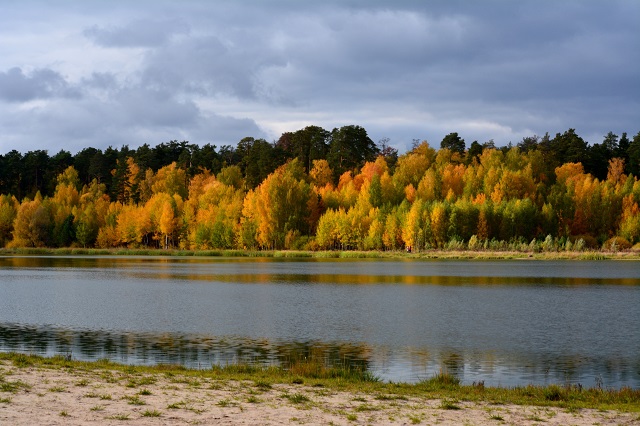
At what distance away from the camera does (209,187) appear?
145m

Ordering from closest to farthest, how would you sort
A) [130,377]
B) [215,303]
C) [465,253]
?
[130,377], [215,303], [465,253]

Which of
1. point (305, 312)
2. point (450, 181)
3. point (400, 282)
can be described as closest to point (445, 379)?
point (305, 312)

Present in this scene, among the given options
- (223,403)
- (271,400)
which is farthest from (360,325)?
(223,403)

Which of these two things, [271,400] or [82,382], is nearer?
[271,400]

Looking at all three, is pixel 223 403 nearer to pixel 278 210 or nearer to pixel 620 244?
pixel 278 210

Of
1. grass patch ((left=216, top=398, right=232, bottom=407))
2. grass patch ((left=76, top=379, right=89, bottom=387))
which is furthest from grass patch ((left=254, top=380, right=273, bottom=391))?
grass patch ((left=76, top=379, right=89, bottom=387))

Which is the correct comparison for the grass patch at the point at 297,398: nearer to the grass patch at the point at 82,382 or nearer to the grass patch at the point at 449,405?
the grass patch at the point at 449,405

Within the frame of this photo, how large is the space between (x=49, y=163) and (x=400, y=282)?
14257 cm

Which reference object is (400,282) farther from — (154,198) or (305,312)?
(154,198)

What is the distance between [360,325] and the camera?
3125 centimetres

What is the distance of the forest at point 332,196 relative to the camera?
113 meters

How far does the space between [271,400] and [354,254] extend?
95109 mm

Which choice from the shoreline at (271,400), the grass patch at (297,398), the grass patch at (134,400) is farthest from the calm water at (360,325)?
the grass patch at (134,400)

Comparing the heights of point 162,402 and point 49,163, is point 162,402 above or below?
below
